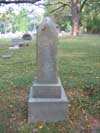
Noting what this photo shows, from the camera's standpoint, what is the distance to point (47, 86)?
746cm

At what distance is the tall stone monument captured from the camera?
7230mm

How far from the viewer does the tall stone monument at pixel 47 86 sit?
23.7 feet

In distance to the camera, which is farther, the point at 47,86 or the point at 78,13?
the point at 78,13

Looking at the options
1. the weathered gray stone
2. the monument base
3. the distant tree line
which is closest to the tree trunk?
the distant tree line

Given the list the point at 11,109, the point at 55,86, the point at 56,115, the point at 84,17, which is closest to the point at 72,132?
the point at 56,115

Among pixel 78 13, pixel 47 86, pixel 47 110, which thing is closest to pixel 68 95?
pixel 47 86

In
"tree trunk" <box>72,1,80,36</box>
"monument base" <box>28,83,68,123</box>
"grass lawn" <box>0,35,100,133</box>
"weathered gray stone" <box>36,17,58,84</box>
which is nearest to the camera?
"grass lawn" <box>0,35,100,133</box>

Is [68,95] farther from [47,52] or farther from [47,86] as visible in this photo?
[47,52]

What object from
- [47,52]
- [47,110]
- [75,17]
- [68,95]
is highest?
[47,52]

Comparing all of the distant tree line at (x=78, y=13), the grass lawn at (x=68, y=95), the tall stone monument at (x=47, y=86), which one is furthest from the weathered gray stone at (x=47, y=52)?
the distant tree line at (x=78, y=13)

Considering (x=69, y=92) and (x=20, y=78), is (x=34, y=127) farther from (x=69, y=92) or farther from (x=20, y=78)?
(x=20, y=78)

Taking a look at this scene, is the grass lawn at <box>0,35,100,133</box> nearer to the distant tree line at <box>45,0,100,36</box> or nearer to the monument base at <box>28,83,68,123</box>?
the monument base at <box>28,83,68,123</box>

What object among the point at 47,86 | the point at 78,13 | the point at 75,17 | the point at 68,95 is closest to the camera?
the point at 47,86

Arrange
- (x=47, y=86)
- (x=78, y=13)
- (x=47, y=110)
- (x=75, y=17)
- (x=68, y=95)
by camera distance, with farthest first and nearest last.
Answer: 1. (x=78, y=13)
2. (x=75, y=17)
3. (x=68, y=95)
4. (x=47, y=86)
5. (x=47, y=110)
